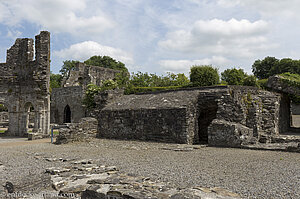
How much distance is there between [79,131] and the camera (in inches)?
528

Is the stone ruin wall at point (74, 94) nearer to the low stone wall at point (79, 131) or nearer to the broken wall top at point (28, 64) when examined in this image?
the broken wall top at point (28, 64)

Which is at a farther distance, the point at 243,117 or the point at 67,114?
the point at 67,114

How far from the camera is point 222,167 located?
21.1ft

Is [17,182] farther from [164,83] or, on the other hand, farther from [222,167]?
[164,83]

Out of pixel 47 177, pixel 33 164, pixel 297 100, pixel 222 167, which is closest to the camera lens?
pixel 47 177

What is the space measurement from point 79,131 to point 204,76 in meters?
11.7

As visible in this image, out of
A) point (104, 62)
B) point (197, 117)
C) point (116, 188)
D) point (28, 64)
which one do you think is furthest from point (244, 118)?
point (104, 62)

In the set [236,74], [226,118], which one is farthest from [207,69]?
[226,118]

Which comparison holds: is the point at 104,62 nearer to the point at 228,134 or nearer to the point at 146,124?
the point at 146,124

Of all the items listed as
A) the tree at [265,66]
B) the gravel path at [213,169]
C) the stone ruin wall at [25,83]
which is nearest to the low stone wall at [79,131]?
the gravel path at [213,169]

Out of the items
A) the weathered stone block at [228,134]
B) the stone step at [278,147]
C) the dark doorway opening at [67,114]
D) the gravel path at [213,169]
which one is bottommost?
the gravel path at [213,169]

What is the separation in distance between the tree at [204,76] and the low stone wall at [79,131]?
9806 millimetres

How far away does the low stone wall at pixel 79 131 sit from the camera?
494 inches

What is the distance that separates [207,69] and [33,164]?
1630cm
